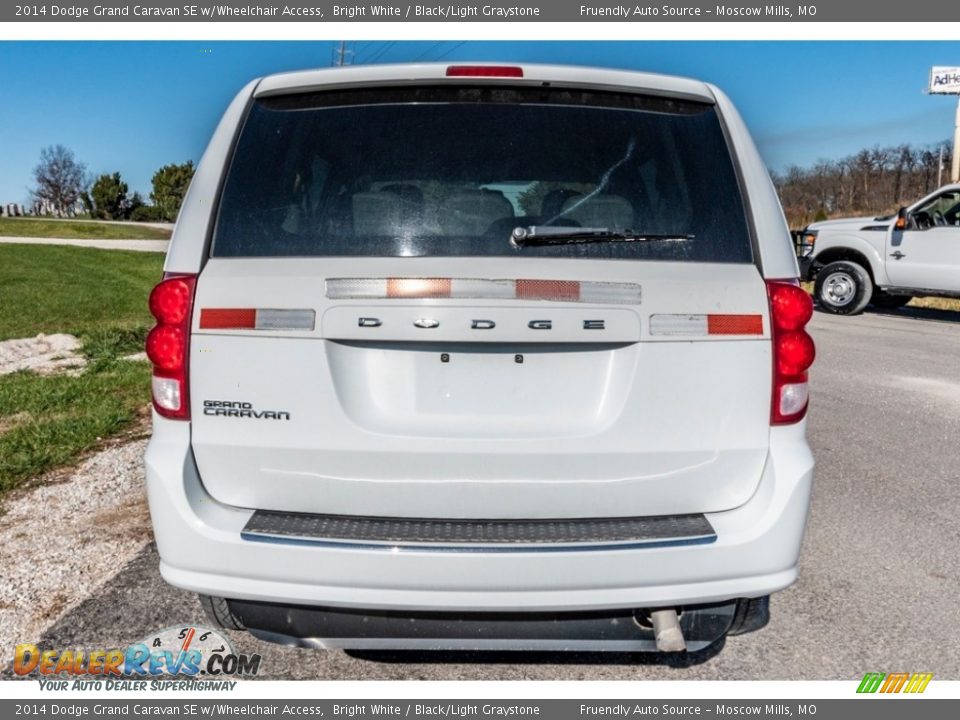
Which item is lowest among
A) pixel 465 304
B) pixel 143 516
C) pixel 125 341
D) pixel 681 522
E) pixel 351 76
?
pixel 125 341

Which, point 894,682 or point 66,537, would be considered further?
point 66,537

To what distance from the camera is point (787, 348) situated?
2.46 m

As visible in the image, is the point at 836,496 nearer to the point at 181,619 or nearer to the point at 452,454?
the point at 452,454

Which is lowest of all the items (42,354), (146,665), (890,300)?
(890,300)

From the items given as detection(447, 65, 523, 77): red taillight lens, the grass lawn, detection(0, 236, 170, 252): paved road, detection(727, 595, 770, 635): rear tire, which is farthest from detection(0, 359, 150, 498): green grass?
detection(0, 236, 170, 252): paved road

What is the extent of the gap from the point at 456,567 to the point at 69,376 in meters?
6.76

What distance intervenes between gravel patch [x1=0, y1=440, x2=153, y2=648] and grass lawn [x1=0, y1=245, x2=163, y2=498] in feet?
1.22

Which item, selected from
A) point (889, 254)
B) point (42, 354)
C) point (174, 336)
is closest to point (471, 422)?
point (174, 336)

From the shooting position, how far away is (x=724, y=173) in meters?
2.61

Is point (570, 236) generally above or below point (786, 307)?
above

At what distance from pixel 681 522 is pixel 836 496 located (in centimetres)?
274

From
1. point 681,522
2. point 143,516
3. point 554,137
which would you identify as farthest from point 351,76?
point 143,516

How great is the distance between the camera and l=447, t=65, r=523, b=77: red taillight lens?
266 centimetres

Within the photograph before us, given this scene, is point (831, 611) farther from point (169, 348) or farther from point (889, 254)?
point (889, 254)
